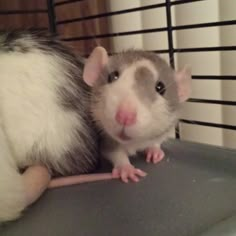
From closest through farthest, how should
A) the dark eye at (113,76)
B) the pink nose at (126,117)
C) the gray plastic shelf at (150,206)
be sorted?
the gray plastic shelf at (150,206) → the pink nose at (126,117) → the dark eye at (113,76)

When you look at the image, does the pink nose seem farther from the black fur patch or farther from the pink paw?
the pink paw

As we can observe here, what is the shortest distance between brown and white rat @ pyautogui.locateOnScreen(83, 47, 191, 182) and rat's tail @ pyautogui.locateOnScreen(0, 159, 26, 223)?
18cm

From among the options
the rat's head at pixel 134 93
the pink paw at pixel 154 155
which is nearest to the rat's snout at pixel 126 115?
the rat's head at pixel 134 93

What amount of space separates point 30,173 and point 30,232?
0.15 metres

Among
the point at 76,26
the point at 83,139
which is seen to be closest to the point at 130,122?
the point at 83,139

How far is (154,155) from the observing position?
91 cm

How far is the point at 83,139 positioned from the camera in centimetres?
80

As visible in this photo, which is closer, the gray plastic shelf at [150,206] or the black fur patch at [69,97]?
the gray plastic shelf at [150,206]

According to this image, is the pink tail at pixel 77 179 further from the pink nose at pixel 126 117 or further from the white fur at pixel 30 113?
the pink nose at pixel 126 117

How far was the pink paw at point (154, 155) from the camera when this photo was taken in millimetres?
909

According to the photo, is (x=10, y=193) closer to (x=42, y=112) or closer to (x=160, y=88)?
(x=42, y=112)

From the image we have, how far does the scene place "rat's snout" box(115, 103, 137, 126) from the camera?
2.30 ft

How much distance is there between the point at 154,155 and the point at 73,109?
21 cm

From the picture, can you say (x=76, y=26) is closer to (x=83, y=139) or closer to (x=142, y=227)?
(x=83, y=139)
